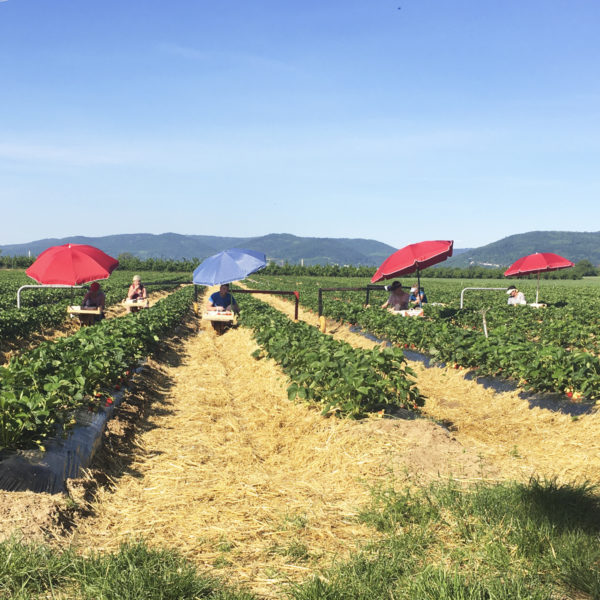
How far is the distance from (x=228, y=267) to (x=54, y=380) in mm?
7757

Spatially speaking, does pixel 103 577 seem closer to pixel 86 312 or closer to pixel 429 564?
pixel 429 564

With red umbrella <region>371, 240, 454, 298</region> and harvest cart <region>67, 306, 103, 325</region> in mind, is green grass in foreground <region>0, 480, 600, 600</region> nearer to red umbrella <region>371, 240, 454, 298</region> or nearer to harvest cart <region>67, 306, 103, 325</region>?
red umbrella <region>371, 240, 454, 298</region>

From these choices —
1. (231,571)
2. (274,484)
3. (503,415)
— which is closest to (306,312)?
(503,415)

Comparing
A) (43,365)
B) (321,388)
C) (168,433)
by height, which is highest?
(43,365)

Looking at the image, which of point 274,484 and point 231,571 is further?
point 274,484

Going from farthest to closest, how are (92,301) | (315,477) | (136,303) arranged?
(136,303), (92,301), (315,477)

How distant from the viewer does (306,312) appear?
73.7ft

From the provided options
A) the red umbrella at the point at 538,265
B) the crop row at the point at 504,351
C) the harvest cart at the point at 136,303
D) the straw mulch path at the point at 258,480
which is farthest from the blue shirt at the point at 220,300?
the red umbrella at the point at 538,265

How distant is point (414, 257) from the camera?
41.1 feet

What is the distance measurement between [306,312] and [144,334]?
42.4ft

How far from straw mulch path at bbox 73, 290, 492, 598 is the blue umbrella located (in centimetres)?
510

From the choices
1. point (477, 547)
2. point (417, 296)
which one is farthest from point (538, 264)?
point (477, 547)

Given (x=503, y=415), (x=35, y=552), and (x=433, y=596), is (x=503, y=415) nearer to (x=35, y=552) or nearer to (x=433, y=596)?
(x=433, y=596)

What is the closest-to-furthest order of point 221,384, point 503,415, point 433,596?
1. point 433,596
2. point 503,415
3. point 221,384
